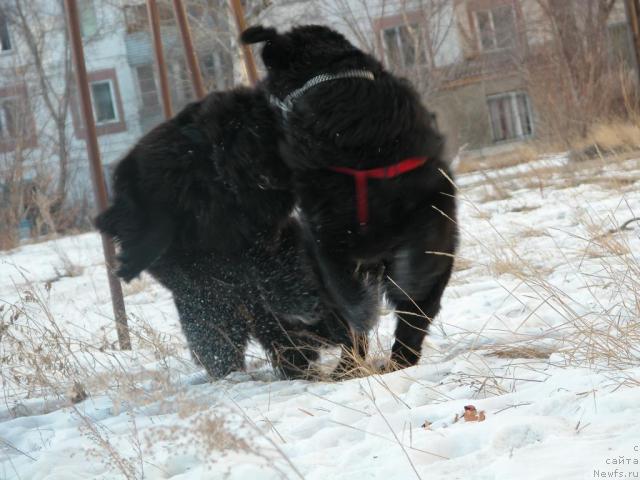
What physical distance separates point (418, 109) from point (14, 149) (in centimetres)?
1517

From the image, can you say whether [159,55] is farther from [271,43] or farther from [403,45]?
[403,45]

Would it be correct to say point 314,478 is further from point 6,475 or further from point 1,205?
point 1,205

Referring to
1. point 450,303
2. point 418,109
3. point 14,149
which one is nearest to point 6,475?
point 418,109

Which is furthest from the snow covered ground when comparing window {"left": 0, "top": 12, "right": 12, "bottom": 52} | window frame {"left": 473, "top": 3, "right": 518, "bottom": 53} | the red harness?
window {"left": 0, "top": 12, "right": 12, "bottom": 52}

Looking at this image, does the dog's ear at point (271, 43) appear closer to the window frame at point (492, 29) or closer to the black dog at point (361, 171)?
the black dog at point (361, 171)

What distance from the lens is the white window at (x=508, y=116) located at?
23.3 m

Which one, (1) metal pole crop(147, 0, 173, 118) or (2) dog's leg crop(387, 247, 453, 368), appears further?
(1) metal pole crop(147, 0, 173, 118)

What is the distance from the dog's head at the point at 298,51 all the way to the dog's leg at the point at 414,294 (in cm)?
72

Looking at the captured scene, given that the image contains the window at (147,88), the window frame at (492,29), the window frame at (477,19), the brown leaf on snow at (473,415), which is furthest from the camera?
the window at (147,88)

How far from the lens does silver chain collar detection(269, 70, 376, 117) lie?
2661 mm

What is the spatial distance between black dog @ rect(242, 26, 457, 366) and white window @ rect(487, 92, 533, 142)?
21080 millimetres

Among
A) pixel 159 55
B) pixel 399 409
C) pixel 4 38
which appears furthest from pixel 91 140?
pixel 4 38

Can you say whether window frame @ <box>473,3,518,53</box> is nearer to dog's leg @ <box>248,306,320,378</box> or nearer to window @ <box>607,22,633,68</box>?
window @ <box>607,22,633,68</box>

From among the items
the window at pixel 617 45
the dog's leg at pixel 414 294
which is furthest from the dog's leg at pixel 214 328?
the window at pixel 617 45
